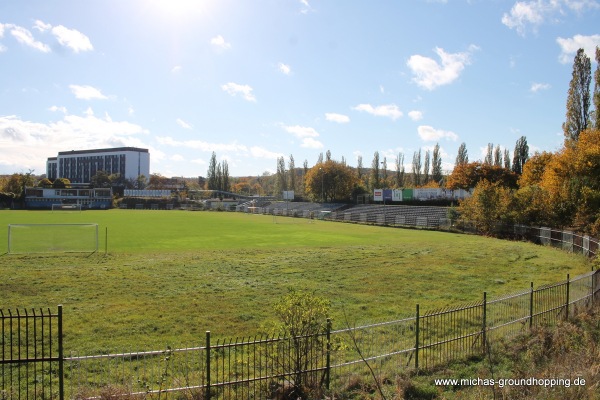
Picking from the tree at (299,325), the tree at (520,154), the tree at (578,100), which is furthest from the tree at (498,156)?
the tree at (299,325)

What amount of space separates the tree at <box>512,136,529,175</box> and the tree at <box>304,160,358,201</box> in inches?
1408

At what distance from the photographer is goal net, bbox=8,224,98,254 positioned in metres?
30.6

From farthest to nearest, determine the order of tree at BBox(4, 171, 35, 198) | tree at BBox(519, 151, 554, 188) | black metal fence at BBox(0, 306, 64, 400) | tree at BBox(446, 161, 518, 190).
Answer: tree at BBox(4, 171, 35, 198) < tree at BBox(446, 161, 518, 190) < tree at BBox(519, 151, 554, 188) < black metal fence at BBox(0, 306, 64, 400)

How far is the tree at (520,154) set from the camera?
9956 centimetres

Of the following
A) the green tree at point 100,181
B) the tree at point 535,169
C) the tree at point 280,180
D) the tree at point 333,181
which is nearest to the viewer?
the tree at point 535,169

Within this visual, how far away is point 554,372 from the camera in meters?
7.85

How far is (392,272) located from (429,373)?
1374cm

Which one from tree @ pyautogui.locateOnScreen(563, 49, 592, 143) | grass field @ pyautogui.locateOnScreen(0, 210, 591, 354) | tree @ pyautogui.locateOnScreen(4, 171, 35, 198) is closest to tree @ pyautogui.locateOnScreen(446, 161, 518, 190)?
tree @ pyautogui.locateOnScreen(563, 49, 592, 143)

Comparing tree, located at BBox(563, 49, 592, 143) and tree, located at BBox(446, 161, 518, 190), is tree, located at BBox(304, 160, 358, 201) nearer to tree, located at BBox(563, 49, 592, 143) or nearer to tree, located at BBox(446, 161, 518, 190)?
tree, located at BBox(446, 161, 518, 190)

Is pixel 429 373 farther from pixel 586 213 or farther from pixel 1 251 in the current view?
pixel 586 213

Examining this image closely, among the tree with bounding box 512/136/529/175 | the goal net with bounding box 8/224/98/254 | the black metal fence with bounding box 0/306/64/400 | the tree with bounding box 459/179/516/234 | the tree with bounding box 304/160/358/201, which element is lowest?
the goal net with bounding box 8/224/98/254

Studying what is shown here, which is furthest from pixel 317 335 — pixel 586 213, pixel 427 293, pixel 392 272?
pixel 586 213

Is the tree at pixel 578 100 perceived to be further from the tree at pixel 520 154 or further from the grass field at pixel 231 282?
the tree at pixel 520 154

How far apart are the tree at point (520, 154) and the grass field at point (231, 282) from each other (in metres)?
74.0
